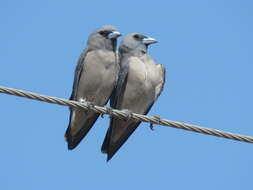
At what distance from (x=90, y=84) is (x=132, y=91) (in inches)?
28.1

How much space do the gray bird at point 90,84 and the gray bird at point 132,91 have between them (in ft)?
0.62

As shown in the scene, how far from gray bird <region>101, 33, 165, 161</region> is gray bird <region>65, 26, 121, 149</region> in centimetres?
19

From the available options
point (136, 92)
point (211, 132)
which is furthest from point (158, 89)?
point (211, 132)

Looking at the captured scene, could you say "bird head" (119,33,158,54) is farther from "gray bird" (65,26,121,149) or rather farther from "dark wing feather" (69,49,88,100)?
"dark wing feather" (69,49,88,100)

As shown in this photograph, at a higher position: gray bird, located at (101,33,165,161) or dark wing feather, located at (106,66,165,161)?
gray bird, located at (101,33,165,161)

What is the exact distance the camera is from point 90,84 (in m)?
10.7

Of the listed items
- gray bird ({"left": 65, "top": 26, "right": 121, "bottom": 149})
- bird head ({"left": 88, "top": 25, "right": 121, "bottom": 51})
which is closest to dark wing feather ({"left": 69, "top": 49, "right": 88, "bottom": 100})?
gray bird ({"left": 65, "top": 26, "right": 121, "bottom": 149})

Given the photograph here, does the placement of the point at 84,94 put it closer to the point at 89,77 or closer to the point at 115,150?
the point at 89,77

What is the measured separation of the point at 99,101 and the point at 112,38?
45.5 inches

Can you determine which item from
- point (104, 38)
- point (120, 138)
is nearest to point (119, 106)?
point (120, 138)

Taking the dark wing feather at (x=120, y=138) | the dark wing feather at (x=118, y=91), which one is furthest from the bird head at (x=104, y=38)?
the dark wing feather at (x=120, y=138)

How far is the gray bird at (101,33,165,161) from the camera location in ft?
35.4

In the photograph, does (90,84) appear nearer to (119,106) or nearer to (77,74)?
(77,74)

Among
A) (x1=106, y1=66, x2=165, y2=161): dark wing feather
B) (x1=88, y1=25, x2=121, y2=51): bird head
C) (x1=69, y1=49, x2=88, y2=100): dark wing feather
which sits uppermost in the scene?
(x1=88, y1=25, x2=121, y2=51): bird head
